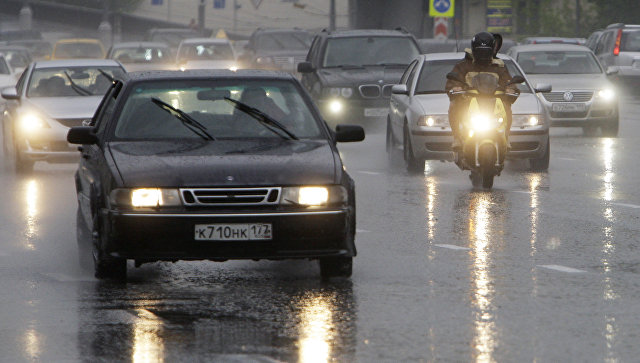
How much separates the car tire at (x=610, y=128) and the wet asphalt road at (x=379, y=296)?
998cm

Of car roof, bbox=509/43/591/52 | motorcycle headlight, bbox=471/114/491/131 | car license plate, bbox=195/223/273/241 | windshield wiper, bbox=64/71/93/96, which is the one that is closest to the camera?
car license plate, bbox=195/223/273/241

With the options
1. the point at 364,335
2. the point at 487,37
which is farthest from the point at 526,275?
the point at 487,37

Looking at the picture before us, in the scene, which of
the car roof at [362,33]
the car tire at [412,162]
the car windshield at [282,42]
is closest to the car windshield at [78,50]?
the car windshield at [282,42]

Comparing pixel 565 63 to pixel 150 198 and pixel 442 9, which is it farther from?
pixel 150 198

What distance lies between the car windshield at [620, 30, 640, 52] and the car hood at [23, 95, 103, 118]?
74.9 ft

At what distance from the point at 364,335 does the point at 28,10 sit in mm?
90391

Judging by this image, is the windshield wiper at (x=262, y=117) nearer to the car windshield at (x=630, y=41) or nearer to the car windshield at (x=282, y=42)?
the car windshield at (x=630, y=41)

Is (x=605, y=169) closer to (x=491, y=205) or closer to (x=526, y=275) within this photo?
(x=491, y=205)

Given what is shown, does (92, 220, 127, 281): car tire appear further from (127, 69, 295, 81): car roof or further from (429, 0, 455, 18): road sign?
(429, 0, 455, 18): road sign

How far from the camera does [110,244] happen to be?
8797 millimetres

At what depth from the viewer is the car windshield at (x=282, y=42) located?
4197 cm

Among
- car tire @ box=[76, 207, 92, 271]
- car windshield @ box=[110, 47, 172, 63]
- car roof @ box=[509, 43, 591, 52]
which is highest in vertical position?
car roof @ box=[509, 43, 591, 52]

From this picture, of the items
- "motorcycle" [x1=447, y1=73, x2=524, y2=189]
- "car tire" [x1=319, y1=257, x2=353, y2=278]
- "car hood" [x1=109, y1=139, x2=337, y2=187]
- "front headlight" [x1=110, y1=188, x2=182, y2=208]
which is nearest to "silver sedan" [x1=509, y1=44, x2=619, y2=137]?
"motorcycle" [x1=447, y1=73, x2=524, y2=189]

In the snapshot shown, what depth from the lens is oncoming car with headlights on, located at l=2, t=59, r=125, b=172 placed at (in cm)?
1800
